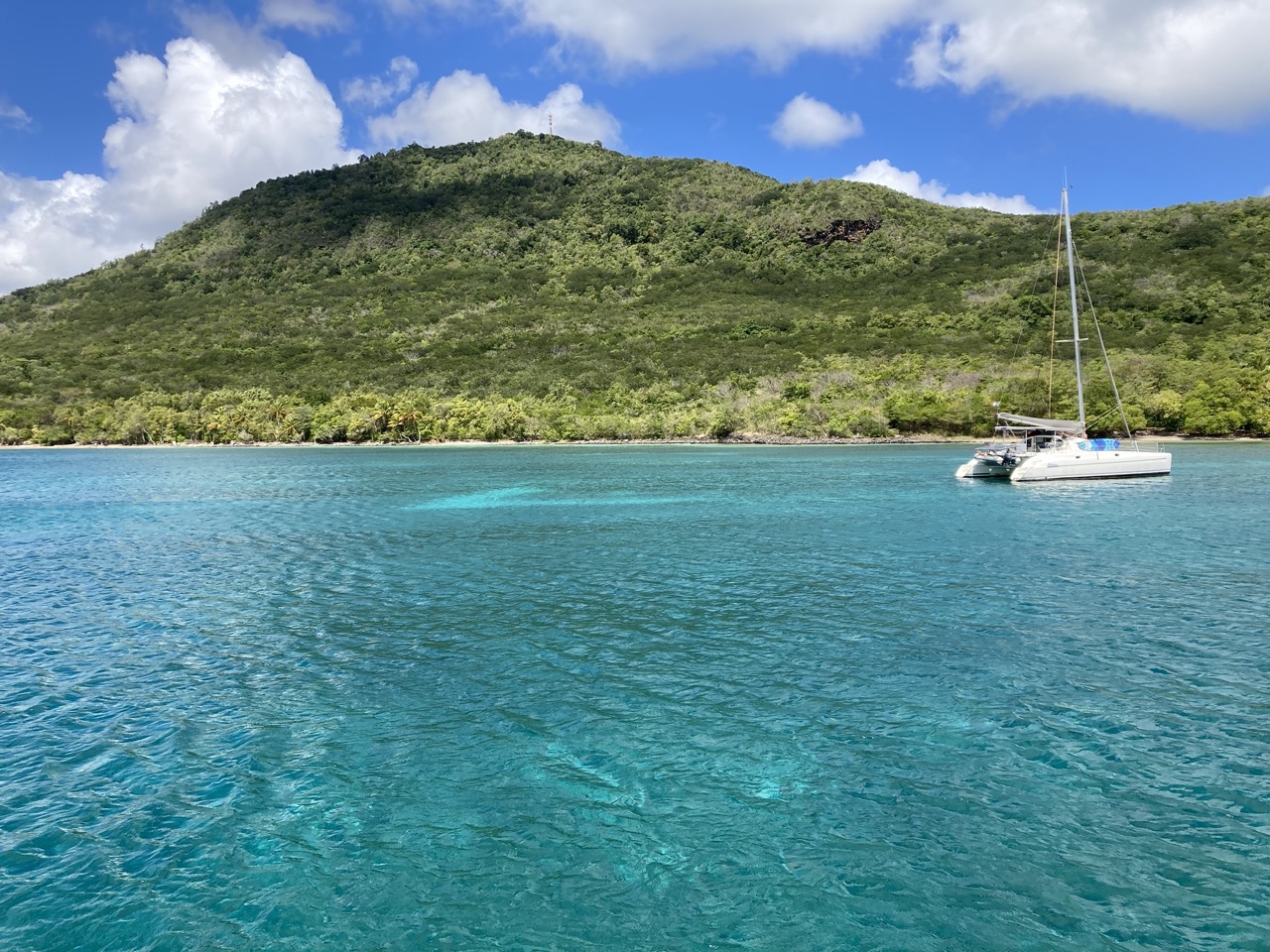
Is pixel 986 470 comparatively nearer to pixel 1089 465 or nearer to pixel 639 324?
pixel 1089 465

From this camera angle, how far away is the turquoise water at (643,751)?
677 cm

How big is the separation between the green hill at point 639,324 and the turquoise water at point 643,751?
7707 centimetres

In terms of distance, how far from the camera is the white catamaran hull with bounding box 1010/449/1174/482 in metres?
43.3

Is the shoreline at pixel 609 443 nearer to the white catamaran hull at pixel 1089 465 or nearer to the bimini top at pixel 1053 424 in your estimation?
the white catamaran hull at pixel 1089 465

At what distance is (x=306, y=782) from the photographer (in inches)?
361

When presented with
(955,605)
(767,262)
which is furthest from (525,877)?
(767,262)

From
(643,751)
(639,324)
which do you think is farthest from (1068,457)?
(639,324)

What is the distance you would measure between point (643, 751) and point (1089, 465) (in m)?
42.8

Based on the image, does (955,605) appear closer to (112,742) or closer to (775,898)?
(775,898)

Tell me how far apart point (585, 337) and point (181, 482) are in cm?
8658

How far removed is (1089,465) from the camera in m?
44.2

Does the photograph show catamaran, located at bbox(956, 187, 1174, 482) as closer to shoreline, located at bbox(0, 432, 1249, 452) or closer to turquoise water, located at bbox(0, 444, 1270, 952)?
turquoise water, located at bbox(0, 444, 1270, 952)

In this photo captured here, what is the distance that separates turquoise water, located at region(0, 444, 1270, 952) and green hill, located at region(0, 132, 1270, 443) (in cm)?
7707

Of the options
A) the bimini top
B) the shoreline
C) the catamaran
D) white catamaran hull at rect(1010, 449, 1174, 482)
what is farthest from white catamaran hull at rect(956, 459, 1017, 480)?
the shoreline
